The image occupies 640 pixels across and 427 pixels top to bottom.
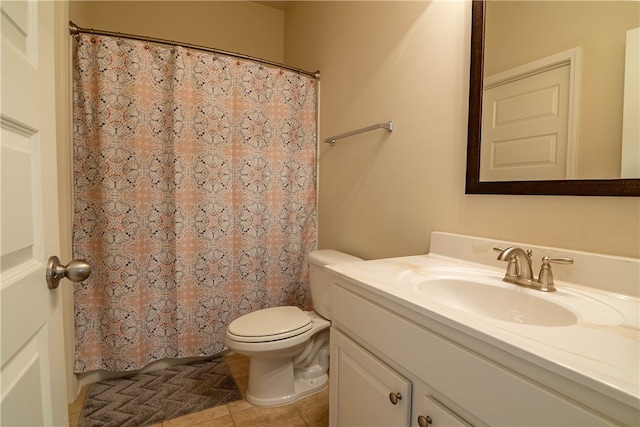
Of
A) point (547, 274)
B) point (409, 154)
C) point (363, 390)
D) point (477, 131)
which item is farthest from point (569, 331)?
point (409, 154)

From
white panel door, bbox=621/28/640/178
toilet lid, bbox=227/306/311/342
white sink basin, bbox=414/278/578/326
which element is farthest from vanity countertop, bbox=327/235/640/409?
toilet lid, bbox=227/306/311/342

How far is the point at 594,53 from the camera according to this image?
84 cm

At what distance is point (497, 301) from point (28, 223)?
3.66 ft

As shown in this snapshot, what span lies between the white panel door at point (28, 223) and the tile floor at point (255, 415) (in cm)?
90

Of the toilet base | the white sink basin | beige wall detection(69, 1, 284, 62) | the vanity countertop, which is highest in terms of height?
beige wall detection(69, 1, 284, 62)

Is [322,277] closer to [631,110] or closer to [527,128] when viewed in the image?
[527,128]

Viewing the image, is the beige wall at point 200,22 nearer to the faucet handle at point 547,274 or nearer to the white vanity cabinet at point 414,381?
the white vanity cabinet at point 414,381

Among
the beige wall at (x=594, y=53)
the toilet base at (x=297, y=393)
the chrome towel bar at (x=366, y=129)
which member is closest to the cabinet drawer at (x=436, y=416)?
the beige wall at (x=594, y=53)

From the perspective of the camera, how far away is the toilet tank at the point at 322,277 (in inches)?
64.6

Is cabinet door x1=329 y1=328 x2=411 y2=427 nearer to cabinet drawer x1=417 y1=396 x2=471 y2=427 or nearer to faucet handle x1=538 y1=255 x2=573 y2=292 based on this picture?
cabinet drawer x1=417 y1=396 x2=471 y2=427

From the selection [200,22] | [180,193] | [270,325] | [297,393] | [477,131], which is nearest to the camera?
[477,131]

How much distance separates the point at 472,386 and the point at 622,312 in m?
0.39

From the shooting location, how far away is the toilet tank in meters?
1.64

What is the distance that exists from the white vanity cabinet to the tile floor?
0.43m
